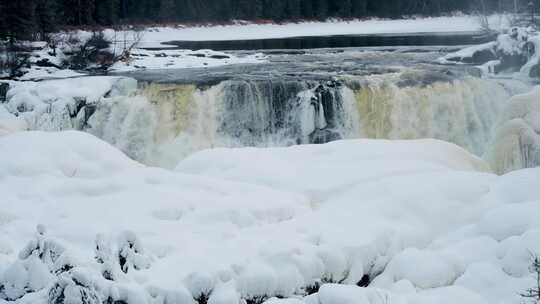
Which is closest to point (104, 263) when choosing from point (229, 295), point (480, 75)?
point (229, 295)

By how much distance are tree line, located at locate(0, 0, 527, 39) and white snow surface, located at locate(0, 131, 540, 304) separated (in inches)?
846

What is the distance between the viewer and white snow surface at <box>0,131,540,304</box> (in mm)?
5094

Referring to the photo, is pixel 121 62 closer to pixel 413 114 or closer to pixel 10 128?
pixel 10 128

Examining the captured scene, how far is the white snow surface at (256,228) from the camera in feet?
16.7

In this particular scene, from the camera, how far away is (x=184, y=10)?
153ft

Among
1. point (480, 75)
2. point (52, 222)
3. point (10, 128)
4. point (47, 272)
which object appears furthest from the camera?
point (480, 75)

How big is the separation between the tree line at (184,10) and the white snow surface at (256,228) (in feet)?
70.5

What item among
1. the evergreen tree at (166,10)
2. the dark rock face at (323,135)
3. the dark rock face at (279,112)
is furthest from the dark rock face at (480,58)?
the evergreen tree at (166,10)

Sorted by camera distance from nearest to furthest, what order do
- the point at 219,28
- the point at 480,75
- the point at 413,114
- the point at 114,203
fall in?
the point at 114,203 → the point at 413,114 → the point at 480,75 → the point at 219,28

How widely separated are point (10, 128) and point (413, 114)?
36.0 ft

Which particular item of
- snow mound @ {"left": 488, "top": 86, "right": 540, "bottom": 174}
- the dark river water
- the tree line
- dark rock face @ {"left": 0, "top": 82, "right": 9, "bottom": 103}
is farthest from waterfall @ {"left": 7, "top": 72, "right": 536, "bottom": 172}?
the dark river water

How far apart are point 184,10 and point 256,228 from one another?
138 ft

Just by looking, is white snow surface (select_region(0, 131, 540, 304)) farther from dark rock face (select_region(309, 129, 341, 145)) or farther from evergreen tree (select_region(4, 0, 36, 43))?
evergreen tree (select_region(4, 0, 36, 43))

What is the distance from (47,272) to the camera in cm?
494
